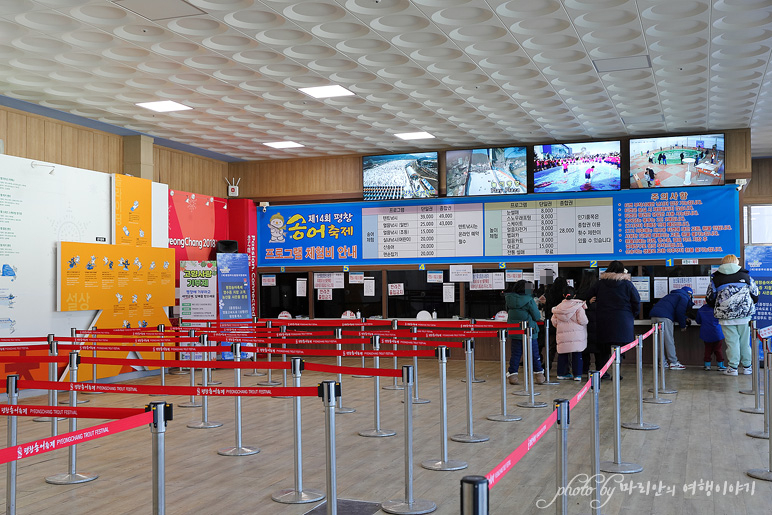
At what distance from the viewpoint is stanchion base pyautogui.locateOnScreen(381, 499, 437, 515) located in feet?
13.0

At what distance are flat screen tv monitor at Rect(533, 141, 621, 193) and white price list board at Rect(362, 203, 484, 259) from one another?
3.86 feet

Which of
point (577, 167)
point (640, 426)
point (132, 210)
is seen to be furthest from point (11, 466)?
point (577, 167)

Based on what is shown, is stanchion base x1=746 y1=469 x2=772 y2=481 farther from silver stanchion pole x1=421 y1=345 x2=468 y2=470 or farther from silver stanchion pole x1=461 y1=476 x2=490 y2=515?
silver stanchion pole x1=461 y1=476 x2=490 y2=515

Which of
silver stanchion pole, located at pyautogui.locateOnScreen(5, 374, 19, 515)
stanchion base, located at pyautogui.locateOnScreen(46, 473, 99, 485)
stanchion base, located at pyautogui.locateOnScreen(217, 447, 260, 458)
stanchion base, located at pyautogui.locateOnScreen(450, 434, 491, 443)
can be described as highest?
silver stanchion pole, located at pyautogui.locateOnScreen(5, 374, 19, 515)

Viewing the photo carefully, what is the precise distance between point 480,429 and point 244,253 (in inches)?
274

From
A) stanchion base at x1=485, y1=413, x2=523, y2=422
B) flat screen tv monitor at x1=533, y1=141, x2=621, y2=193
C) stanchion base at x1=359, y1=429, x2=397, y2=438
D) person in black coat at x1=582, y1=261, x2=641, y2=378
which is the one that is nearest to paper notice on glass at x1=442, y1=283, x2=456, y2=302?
flat screen tv monitor at x1=533, y1=141, x2=621, y2=193

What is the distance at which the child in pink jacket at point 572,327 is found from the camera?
8656 mm

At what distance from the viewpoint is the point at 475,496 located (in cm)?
192

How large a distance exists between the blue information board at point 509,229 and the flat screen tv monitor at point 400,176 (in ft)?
0.75

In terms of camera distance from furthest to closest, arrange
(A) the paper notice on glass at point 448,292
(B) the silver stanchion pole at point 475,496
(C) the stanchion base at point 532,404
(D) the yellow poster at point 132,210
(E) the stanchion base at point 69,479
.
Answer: (A) the paper notice on glass at point 448,292 < (D) the yellow poster at point 132,210 < (C) the stanchion base at point 532,404 < (E) the stanchion base at point 69,479 < (B) the silver stanchion pole at point 475,496

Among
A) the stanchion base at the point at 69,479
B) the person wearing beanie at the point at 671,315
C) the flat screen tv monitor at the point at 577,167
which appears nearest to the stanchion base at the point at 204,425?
the stanchion base at the point at 69,479

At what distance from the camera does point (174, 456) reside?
5.38 m

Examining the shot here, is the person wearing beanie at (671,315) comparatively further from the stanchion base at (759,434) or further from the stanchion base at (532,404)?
the stanchion base at (759,434)

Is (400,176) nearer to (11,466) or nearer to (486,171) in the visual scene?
(486,171)
